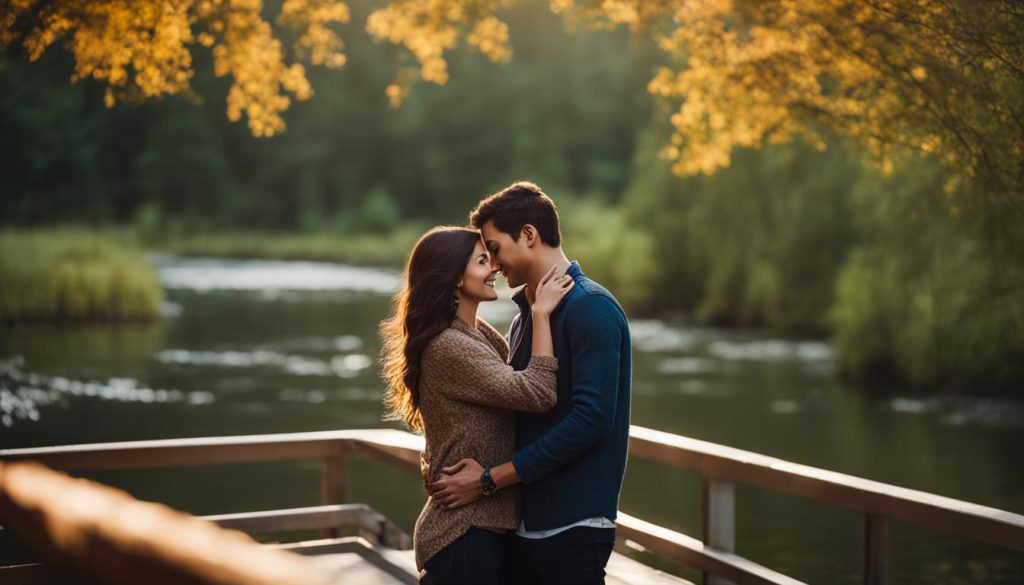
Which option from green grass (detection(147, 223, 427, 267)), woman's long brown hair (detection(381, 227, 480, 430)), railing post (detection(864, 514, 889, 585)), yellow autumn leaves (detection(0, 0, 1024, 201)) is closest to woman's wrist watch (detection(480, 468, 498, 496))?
woman's long brown hair (detection(381, 227, 480, 430))

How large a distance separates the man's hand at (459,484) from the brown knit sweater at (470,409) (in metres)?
0.03

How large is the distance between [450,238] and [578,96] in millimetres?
69046

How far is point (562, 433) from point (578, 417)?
0.05 m

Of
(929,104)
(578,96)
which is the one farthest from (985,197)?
(578,96)

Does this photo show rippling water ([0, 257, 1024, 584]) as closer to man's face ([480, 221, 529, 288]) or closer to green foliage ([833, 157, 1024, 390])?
green foliage ([833, 157, 1024, 390])

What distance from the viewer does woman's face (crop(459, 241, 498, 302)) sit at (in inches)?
117

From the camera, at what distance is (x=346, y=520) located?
5.00 metres

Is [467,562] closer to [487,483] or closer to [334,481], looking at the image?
[487,483]

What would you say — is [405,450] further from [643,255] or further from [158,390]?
[643,255]

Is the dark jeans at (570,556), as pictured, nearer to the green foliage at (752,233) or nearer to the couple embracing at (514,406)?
the couple embracing at (514,406)

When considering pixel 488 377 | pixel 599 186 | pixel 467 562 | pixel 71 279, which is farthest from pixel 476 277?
pixel 599 186

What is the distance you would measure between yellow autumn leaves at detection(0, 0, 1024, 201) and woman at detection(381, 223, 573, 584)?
2.66 meters

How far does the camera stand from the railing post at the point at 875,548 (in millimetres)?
3744

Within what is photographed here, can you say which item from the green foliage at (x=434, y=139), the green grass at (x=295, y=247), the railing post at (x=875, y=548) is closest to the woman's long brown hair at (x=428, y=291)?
the railing post at (x=875, y=548)
